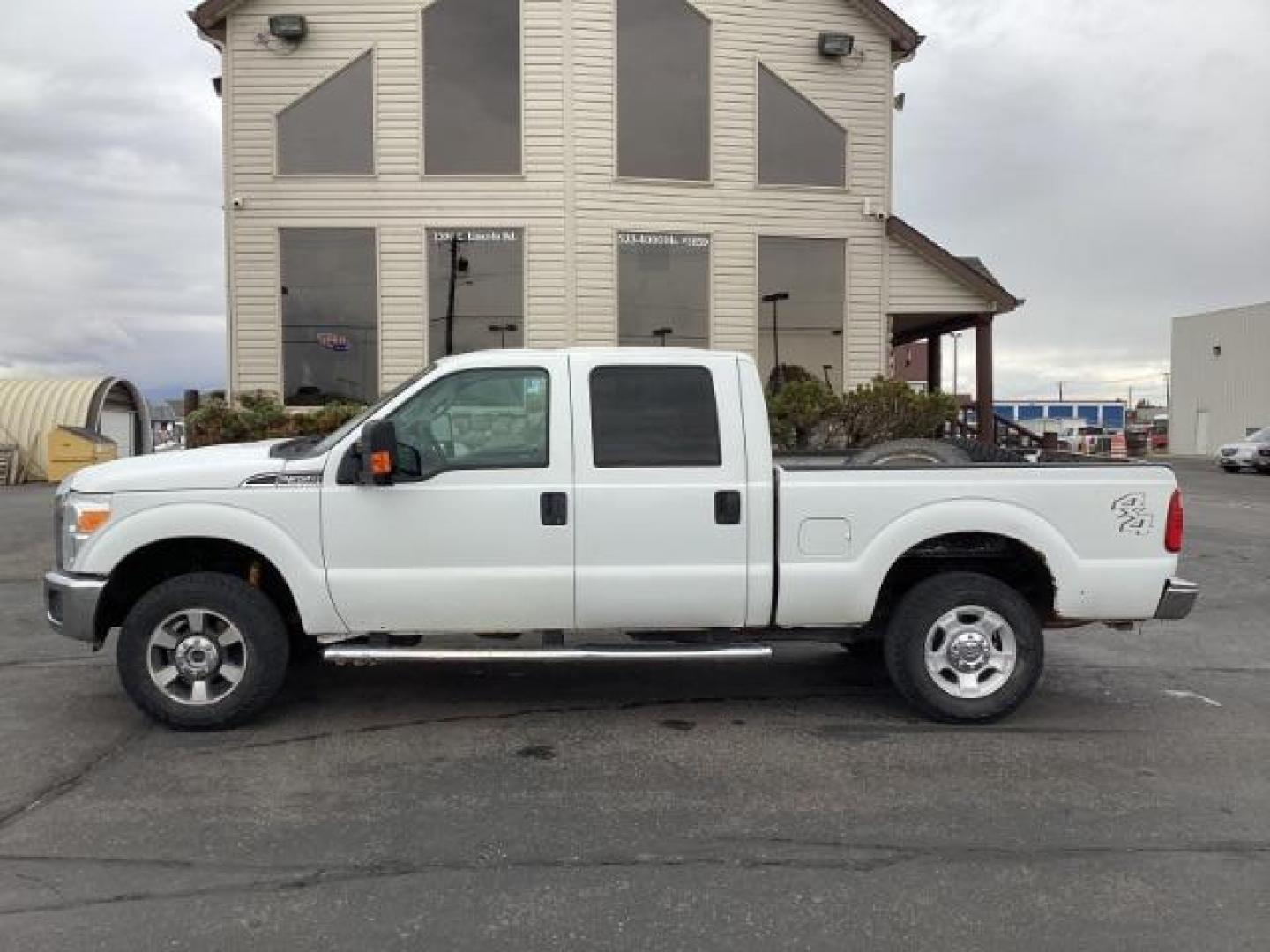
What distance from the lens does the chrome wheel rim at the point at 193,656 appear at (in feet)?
17.9

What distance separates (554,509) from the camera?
5441 millimetres

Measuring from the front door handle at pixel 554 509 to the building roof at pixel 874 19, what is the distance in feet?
38.3

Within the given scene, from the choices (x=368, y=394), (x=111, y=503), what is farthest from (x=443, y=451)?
(x=368, y=394)

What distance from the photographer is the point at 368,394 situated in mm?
14727

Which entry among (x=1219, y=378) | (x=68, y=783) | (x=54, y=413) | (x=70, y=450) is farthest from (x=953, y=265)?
(x=1219, y=378)

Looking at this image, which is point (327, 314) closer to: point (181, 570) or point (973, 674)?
point (181, 570)

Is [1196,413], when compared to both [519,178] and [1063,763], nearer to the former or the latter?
[519,178]

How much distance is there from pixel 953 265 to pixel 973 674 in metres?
10.7

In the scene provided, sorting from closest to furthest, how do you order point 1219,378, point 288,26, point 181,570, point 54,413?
point 181,570, point 288,26, point 54,413, point 1219,378

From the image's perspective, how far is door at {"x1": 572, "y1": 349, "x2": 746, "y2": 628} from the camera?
548cm

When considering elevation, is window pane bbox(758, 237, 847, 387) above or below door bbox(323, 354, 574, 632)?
above

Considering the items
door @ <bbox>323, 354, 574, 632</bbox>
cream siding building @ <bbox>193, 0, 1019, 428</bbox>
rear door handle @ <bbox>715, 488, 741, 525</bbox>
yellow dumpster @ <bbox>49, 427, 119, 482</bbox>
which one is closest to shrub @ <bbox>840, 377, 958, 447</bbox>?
cream siding building @ <bbox>193, 0, 1019, 428</bbox>

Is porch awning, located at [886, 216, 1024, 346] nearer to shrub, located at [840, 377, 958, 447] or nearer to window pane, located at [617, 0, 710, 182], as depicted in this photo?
shrub, located at [840, 377, 958, 447]

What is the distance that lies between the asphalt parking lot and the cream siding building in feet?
27.1
